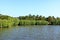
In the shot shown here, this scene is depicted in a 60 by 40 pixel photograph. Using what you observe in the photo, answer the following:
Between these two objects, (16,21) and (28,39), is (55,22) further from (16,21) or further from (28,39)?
(28,39)

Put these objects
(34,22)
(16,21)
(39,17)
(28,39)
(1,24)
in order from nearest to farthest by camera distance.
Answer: (28,39)
(1,24)
(16,21)
(34,22)
(39,17)

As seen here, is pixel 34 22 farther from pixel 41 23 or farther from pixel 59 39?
pixel 59 39

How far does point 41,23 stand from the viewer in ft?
205

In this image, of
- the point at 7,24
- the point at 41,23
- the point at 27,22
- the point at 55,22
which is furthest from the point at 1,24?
the point at 55,22

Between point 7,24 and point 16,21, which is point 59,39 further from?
point 16,21

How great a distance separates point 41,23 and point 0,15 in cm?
1623

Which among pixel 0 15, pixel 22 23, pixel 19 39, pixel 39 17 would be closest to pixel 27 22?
pixel 22 23

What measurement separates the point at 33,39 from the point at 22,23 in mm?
39681

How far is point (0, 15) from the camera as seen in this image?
63.3m

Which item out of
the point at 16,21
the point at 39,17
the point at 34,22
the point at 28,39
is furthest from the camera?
the point at 39,17

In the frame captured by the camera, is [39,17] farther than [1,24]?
Yes

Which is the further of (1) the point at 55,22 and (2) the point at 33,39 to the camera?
(1) the point at 55,22

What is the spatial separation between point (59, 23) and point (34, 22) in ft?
32.6

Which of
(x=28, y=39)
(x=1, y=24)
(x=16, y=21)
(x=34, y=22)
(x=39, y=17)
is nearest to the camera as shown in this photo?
(x=28, y=39)
